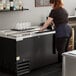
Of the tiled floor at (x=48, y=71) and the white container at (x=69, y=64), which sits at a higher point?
the white container at (x=69, y=64)

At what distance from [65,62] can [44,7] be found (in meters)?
2.90

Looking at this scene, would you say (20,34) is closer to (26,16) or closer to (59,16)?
(59,16)

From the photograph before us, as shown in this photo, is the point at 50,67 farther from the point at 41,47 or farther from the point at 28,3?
the point at 28,3

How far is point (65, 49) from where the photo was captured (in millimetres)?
4766

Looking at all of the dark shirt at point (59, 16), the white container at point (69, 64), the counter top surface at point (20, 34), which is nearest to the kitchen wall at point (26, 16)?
the counter top surface at point (20, 34)

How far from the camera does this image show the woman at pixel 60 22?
4480mm

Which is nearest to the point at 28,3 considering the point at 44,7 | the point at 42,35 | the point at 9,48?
the point at 44,7

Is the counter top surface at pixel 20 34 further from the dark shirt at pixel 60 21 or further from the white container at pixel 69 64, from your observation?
the white container at pixel 69 64

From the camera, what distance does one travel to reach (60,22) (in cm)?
453

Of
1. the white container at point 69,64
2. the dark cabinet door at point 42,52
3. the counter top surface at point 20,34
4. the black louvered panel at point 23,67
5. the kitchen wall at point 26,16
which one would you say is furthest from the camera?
the kitchen wall at point 26,16

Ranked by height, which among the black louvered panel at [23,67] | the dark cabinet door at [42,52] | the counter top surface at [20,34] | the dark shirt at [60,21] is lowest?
the black louvered panel at [23,67]

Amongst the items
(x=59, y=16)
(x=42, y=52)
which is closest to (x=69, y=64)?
(x=59, y=16)

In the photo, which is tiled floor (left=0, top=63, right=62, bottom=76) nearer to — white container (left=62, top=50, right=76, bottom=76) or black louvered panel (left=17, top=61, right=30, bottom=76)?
black louvered panel (left=17, top=61, right=30, bottom=76)

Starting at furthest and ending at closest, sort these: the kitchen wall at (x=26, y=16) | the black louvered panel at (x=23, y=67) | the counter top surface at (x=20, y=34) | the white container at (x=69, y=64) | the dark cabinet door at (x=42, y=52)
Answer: the kitchen wall at (x=26, y=16) → the dark cabinet door at (x=42, y=52) → the black louvered panel at (x=23, y=67) → the counter top surface at (x=20, y=34) → the white container at (x=69, y=64)
